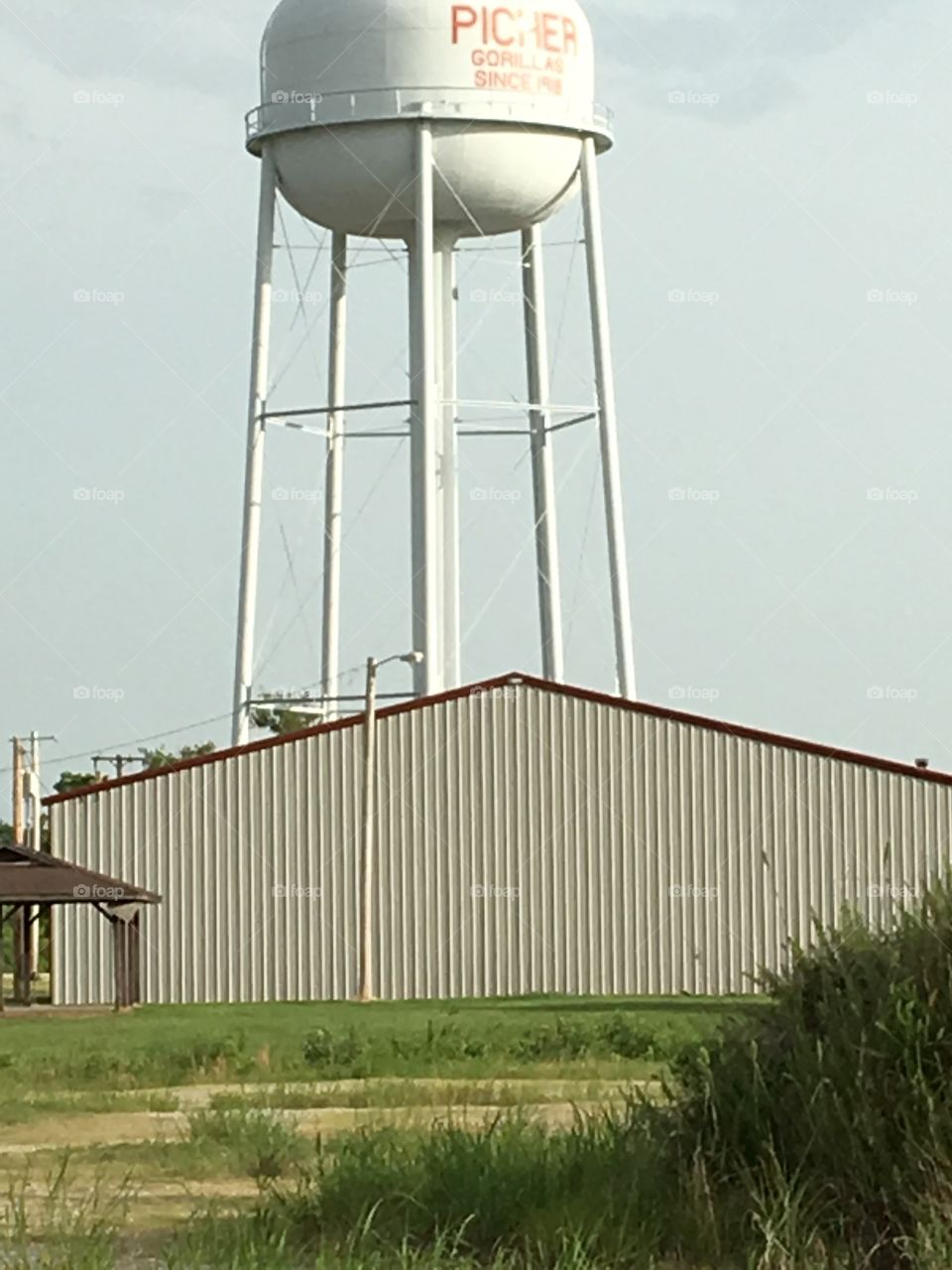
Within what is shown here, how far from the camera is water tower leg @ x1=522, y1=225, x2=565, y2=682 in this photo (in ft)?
153

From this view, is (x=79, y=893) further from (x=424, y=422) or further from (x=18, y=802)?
(x=18, y=802)

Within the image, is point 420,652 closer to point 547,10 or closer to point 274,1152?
point 547,10

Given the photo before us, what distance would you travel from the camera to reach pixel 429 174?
148 feet

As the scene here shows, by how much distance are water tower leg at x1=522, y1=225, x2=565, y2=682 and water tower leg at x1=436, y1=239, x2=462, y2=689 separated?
4.06 feet

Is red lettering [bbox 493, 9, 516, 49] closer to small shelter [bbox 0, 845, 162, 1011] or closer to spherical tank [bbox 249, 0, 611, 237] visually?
spherical tank [bbox 249, 0, 611, 237]

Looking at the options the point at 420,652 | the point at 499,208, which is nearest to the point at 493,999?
the point at 420,652

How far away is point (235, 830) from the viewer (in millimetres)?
48969

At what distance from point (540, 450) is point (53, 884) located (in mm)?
10128

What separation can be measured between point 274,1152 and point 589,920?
3125 cm

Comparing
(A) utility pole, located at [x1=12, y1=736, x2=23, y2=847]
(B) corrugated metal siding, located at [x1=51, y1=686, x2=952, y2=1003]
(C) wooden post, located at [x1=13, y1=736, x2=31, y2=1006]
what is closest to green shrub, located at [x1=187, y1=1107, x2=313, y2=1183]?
(C) wooden post, located at [x1=13, y1=736, x2=31, y2=1006]

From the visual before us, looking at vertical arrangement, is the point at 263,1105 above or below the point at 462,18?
below

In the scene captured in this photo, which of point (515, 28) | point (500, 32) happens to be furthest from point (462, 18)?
point (515, 28)

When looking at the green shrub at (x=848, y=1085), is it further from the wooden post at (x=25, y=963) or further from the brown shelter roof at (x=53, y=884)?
the wooden post at (x=25, y=963)

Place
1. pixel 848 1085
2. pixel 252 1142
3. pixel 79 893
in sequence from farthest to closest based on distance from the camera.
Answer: pixel 79 893, pixel 252 1142, pixel 848 1085
